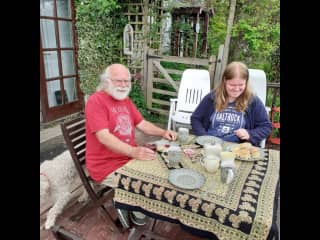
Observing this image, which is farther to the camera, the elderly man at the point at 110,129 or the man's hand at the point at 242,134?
the man's hand at the point at 242,134

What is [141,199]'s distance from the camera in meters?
1.18

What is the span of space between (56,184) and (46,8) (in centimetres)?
294

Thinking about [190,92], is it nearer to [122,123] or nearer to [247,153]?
[122,123]

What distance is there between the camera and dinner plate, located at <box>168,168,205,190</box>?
3.68ft

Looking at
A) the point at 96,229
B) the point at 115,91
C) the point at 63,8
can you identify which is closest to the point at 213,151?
the point at 115,91

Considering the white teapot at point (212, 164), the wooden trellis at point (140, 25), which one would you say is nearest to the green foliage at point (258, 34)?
the wooden trellis at point (140, 25)

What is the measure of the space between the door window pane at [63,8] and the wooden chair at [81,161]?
117 inches

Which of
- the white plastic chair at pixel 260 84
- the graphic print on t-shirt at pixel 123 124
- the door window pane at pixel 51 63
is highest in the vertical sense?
the door window pane at pixel 51 63

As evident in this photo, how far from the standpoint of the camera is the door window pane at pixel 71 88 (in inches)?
169

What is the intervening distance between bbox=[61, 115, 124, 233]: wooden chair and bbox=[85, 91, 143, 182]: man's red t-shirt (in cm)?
7

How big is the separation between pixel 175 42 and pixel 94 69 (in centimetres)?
307

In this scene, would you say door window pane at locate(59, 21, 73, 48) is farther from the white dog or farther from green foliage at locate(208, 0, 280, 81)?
green foliage at locate(208, 0, 280, 81)

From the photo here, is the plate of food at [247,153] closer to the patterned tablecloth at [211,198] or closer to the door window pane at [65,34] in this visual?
Result: the patterned tablecloth at [211,198]
